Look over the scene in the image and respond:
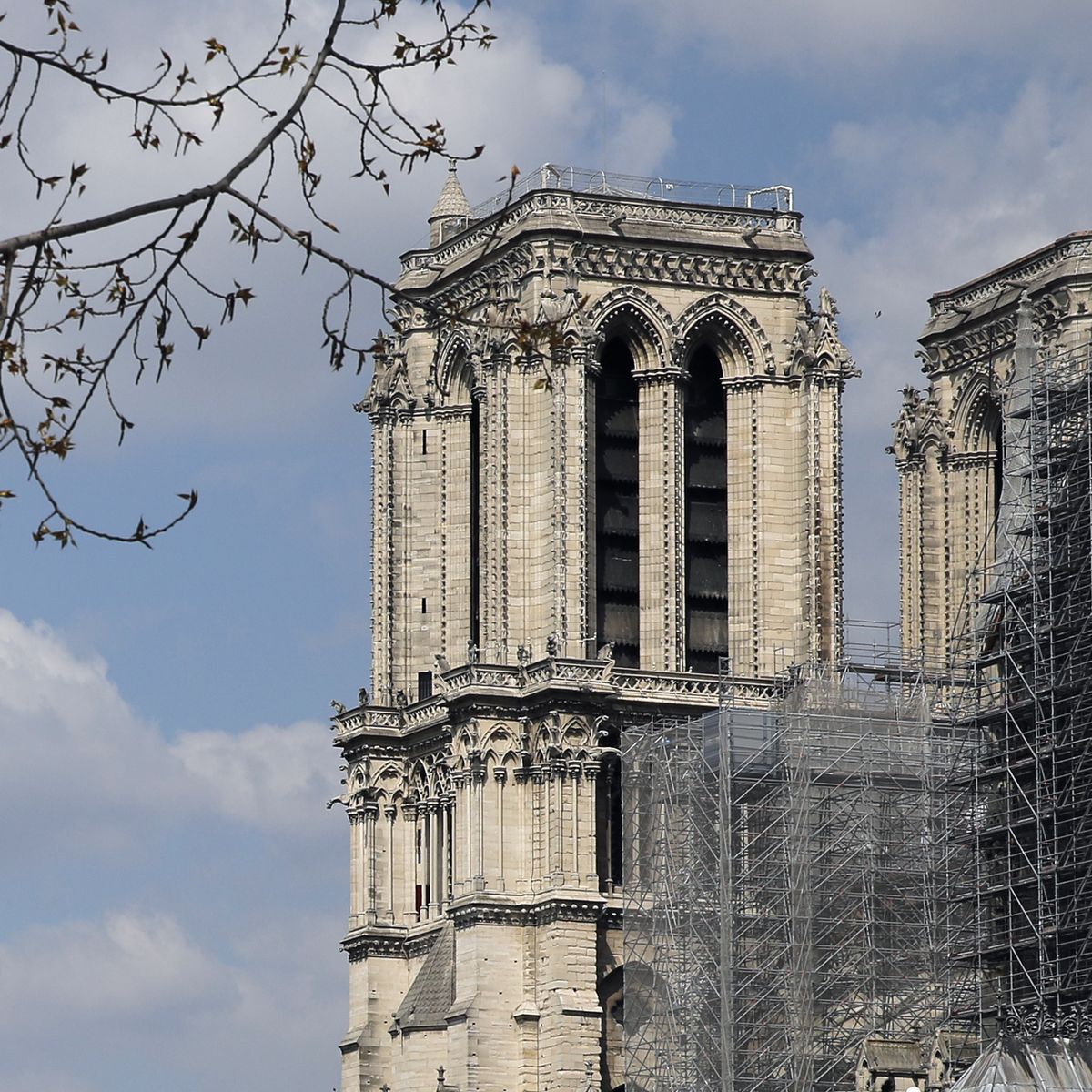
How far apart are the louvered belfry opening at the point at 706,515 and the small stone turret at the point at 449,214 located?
8.53 m

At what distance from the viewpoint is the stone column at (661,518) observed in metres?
81.1

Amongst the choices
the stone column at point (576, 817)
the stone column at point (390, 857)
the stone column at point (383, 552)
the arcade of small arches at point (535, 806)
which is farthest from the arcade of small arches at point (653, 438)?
the stone column at point (390, 857)

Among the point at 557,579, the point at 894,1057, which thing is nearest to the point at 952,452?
the point at 557,579

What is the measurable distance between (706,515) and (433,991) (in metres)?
13.3

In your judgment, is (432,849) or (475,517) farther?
(475,517)

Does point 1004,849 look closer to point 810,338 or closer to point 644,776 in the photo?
point 644,776

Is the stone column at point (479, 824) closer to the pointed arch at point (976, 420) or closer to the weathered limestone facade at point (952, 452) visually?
the weathered limestone facade at point (952, 452)

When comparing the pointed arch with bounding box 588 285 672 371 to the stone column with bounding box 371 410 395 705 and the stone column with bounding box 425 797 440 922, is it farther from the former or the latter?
the stone column with bounding box 425 797 440 922

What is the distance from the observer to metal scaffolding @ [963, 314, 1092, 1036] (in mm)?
61375

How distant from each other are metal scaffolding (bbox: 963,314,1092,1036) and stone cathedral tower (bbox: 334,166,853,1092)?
12916 millimetres

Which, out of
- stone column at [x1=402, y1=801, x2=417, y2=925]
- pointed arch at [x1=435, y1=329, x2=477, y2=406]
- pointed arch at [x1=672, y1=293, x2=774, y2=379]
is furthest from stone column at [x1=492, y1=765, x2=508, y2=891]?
pointed arch at [x1=672, y1=293, x2=774, y2=379]

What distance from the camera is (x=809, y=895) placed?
70250 millimetres

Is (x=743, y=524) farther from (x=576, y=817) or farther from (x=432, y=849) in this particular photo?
(x=432, y=849)

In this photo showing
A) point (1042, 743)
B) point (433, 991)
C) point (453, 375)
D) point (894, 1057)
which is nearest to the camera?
point (1042, 743)
